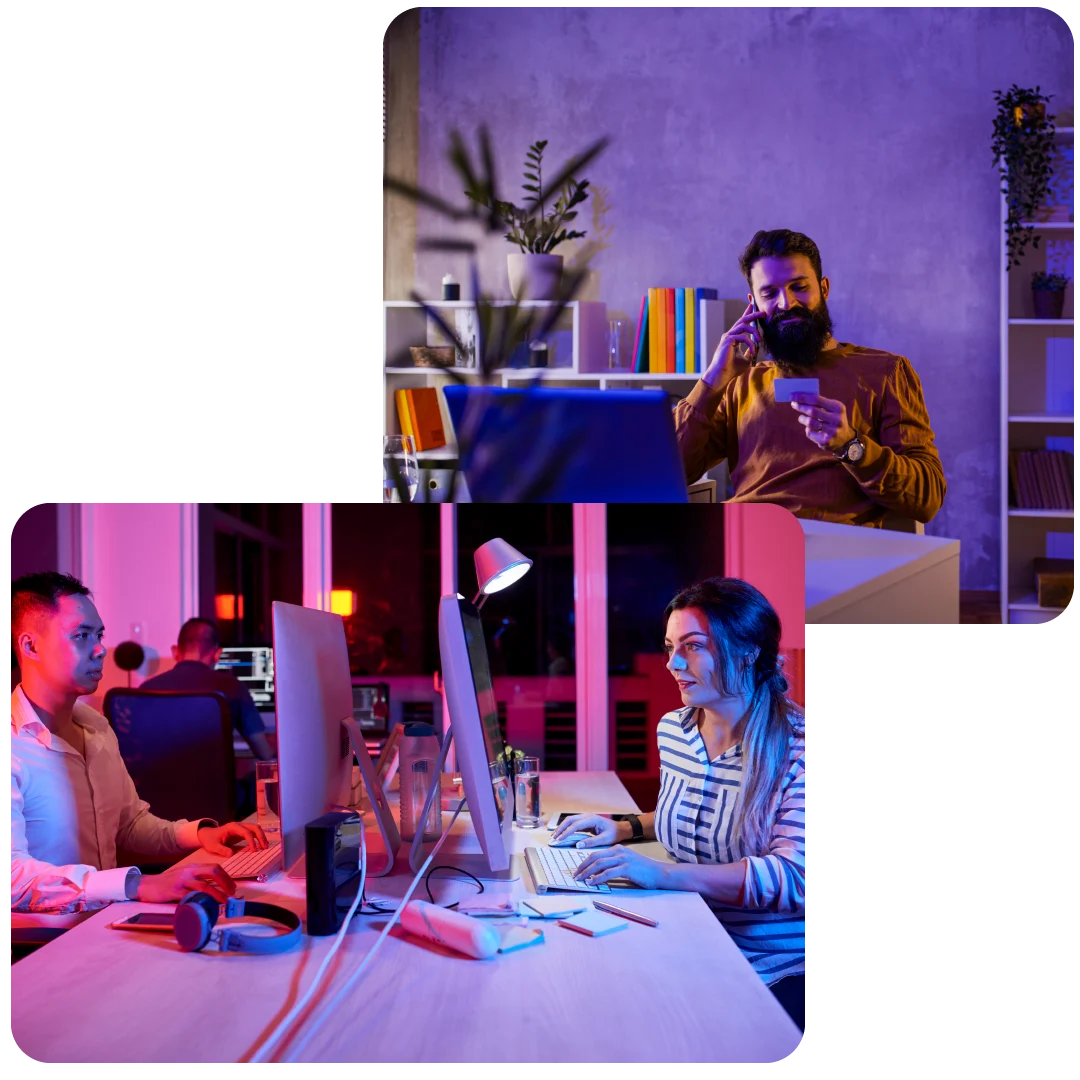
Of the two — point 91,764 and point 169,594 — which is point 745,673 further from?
point 169,594

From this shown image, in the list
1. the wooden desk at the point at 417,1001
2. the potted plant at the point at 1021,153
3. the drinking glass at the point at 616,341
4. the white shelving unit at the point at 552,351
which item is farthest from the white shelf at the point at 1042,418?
the wooden desk at the point at 417,1001

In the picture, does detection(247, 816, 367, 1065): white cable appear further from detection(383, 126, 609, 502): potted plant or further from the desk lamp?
detection(383, 126, 609, 502): potted plant

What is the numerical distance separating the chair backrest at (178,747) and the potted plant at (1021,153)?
127 inches

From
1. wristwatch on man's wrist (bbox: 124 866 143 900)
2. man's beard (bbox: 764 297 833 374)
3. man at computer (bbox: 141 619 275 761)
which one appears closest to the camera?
wristwatch on man's wrist (bbox: 124 866 143 900)

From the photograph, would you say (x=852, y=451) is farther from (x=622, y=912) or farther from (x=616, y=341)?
(x=622, y=912)

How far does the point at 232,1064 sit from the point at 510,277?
3.16 m

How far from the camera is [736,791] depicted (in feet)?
6.61

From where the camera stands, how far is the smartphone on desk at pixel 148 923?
169 cm

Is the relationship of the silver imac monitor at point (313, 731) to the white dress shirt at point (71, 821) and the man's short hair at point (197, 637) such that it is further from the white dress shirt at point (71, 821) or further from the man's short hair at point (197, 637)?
the man's short hair at point (197, 637)

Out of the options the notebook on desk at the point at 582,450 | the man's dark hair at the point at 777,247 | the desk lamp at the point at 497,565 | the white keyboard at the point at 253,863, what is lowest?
the white keyboard at the point at 253,863

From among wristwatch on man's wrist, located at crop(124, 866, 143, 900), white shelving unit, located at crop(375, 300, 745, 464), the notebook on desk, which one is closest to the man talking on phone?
white shelving unit, located at crop(375, 300, 745, 464)

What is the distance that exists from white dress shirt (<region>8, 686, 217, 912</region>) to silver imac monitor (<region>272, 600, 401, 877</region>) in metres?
0.39

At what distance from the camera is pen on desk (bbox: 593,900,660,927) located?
171cm

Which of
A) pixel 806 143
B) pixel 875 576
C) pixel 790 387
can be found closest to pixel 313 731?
pixel 875 576
